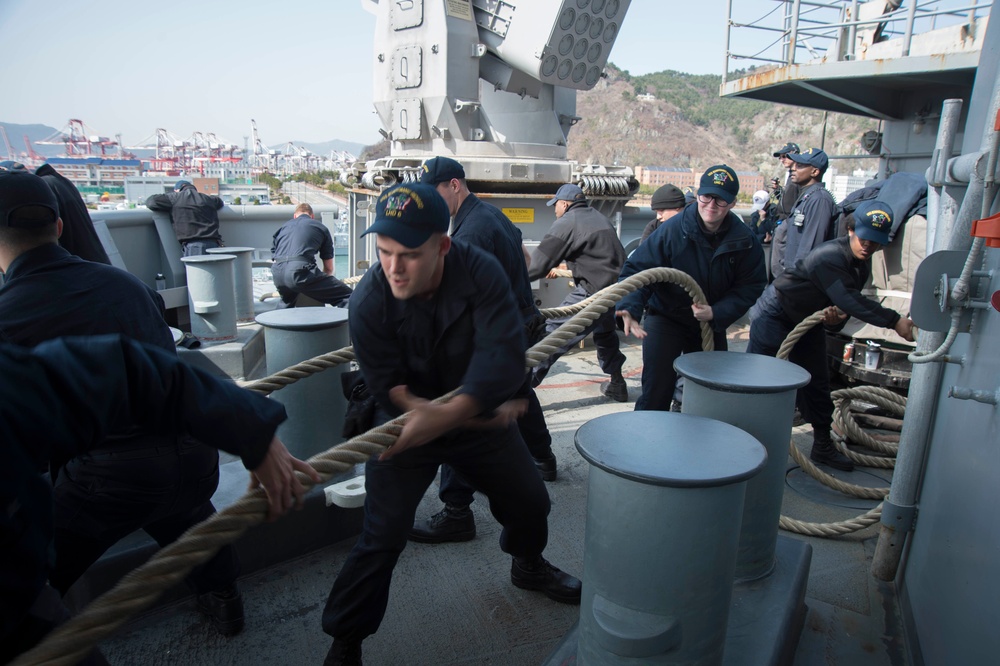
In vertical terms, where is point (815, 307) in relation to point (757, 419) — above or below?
above

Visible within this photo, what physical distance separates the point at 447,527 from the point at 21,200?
244 centimetres

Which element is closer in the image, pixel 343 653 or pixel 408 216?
pixel 408 216

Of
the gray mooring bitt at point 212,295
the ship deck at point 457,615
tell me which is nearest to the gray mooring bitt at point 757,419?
the ship deck at point 457,615

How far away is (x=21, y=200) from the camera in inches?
86.8

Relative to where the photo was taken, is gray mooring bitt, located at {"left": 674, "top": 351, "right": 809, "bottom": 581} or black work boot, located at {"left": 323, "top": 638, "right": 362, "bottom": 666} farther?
gray mooring bitt, located at {"left": 674, "top": 351, "right": 809, "bottom": 581}

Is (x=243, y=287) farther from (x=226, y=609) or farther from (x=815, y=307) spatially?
(x=815, y=307)

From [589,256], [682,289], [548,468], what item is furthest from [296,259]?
[682,289]

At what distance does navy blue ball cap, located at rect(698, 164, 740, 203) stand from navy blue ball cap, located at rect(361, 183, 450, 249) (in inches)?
85.1

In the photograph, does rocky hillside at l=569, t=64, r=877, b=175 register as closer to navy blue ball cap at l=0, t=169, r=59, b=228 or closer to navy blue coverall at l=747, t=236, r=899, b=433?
navy blue coverall at l=747, t=236, r=899, b=433

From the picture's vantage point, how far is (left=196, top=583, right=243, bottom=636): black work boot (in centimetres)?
280

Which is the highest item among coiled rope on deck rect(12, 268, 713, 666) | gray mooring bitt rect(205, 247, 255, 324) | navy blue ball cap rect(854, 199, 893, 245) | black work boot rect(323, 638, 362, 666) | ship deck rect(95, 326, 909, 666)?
navy blue ball cap rect(854, 199, 893, 245)

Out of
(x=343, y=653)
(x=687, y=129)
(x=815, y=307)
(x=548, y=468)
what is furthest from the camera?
(x=687, y=129)

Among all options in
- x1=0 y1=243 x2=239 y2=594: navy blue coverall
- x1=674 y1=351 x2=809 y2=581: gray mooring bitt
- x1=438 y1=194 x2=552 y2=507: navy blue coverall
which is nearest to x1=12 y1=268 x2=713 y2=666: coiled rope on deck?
x1=0 y1=243 x2=239 y2=594: navy blue coverall

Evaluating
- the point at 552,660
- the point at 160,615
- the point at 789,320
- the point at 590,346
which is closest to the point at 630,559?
the point at 552,660
